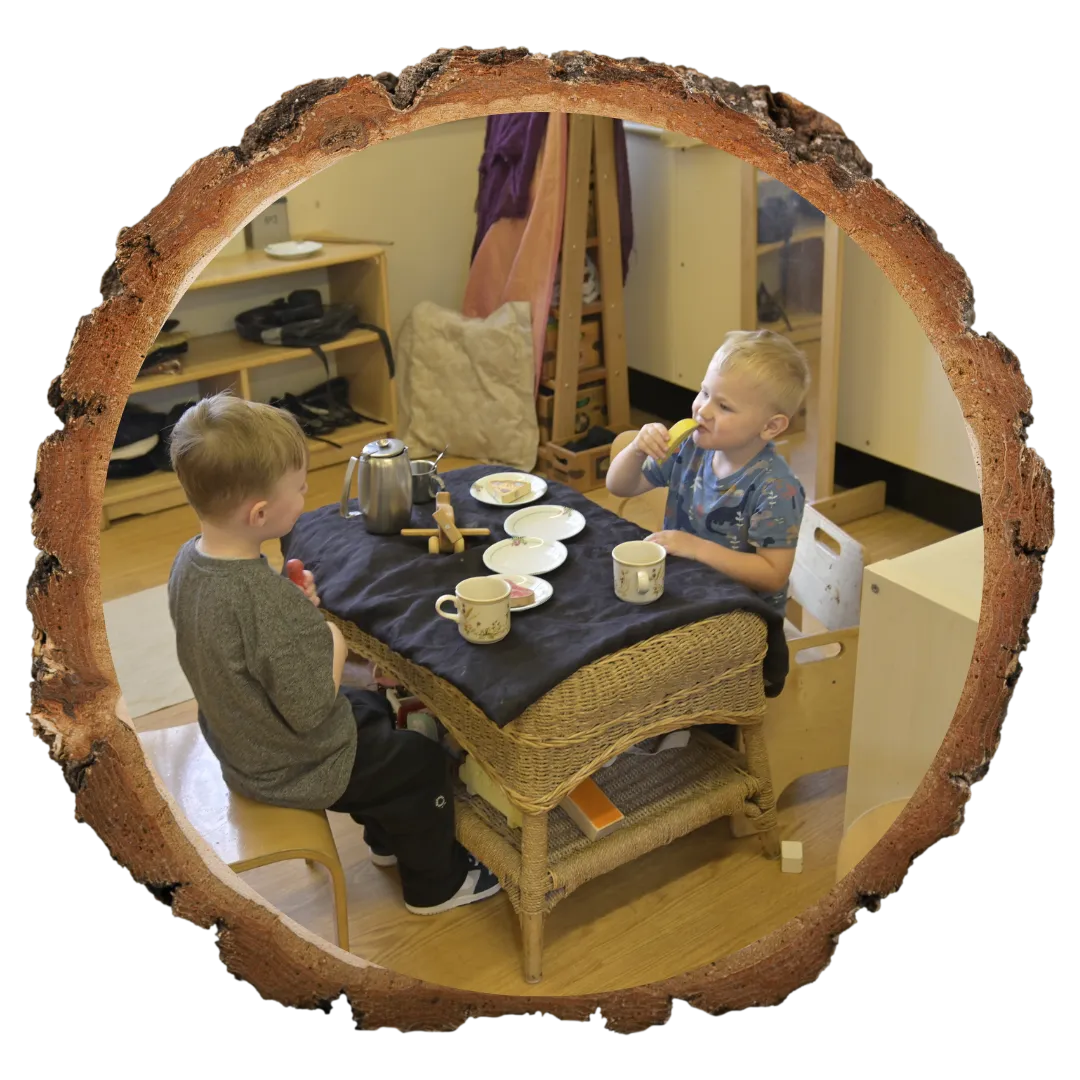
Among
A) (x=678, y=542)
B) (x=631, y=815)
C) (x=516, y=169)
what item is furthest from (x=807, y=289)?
(x=631, y=815)

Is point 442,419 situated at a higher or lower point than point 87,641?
lower

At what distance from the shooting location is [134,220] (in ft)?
2.81

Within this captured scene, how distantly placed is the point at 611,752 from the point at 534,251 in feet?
4.73

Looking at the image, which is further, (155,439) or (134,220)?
(155,439)

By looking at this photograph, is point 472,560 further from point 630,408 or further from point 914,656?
point 630,408

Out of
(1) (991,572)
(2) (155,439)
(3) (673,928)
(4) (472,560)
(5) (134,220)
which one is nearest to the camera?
(5) (134,220)

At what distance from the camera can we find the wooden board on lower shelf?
7.93 ft

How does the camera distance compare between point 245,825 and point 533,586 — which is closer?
point 245,825

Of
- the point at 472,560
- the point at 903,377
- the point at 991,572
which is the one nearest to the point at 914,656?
the point at 991,572

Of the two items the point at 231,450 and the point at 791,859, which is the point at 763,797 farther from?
the point at 231,450

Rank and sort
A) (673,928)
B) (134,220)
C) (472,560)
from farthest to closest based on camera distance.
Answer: (472,560) → (673,928) → (134,220)

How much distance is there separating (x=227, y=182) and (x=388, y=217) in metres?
2.00

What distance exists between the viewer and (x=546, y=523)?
1.57 metres

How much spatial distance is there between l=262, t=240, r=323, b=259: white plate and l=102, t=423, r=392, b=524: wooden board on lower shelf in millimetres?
355
